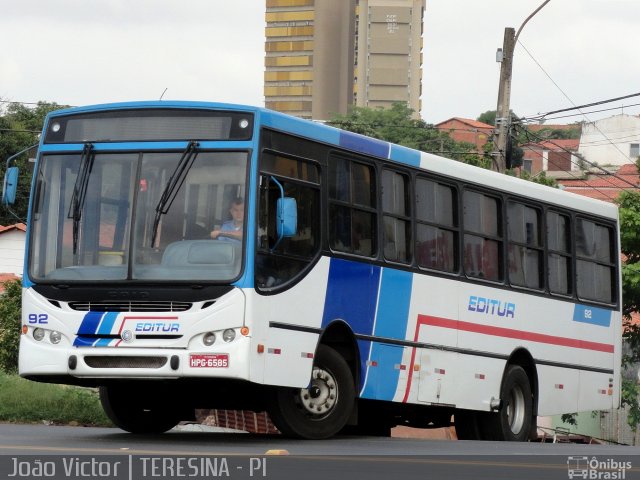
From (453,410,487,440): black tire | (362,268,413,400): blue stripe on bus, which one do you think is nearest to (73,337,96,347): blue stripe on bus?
(362,268,413,400): blue stripe on bus

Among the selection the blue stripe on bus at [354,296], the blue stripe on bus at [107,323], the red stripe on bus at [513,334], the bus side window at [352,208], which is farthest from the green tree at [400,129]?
the blue stripe on bus at [107,323]

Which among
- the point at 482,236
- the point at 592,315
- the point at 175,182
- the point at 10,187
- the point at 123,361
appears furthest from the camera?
the point at 592,315

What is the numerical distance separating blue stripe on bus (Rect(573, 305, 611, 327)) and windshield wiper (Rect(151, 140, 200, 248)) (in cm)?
729

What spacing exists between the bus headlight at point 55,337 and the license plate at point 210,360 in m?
1.27

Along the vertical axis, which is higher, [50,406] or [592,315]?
[592,315]

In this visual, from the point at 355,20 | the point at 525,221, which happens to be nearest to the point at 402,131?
the point at 355,20

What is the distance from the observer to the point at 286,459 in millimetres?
11656

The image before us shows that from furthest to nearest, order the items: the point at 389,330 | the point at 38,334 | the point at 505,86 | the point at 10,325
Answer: the point at 10,325 < the point at 505,86 < the point at 389,330 < the point at 38,334

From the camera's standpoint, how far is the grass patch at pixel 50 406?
20.0 m

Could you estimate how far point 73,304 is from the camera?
1391 cm

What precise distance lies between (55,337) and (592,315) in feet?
27.6

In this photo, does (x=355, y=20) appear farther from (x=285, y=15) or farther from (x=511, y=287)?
(x=511, y=287)

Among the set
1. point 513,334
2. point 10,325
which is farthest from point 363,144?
point 10,325

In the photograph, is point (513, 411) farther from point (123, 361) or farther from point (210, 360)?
point (123, 361)
